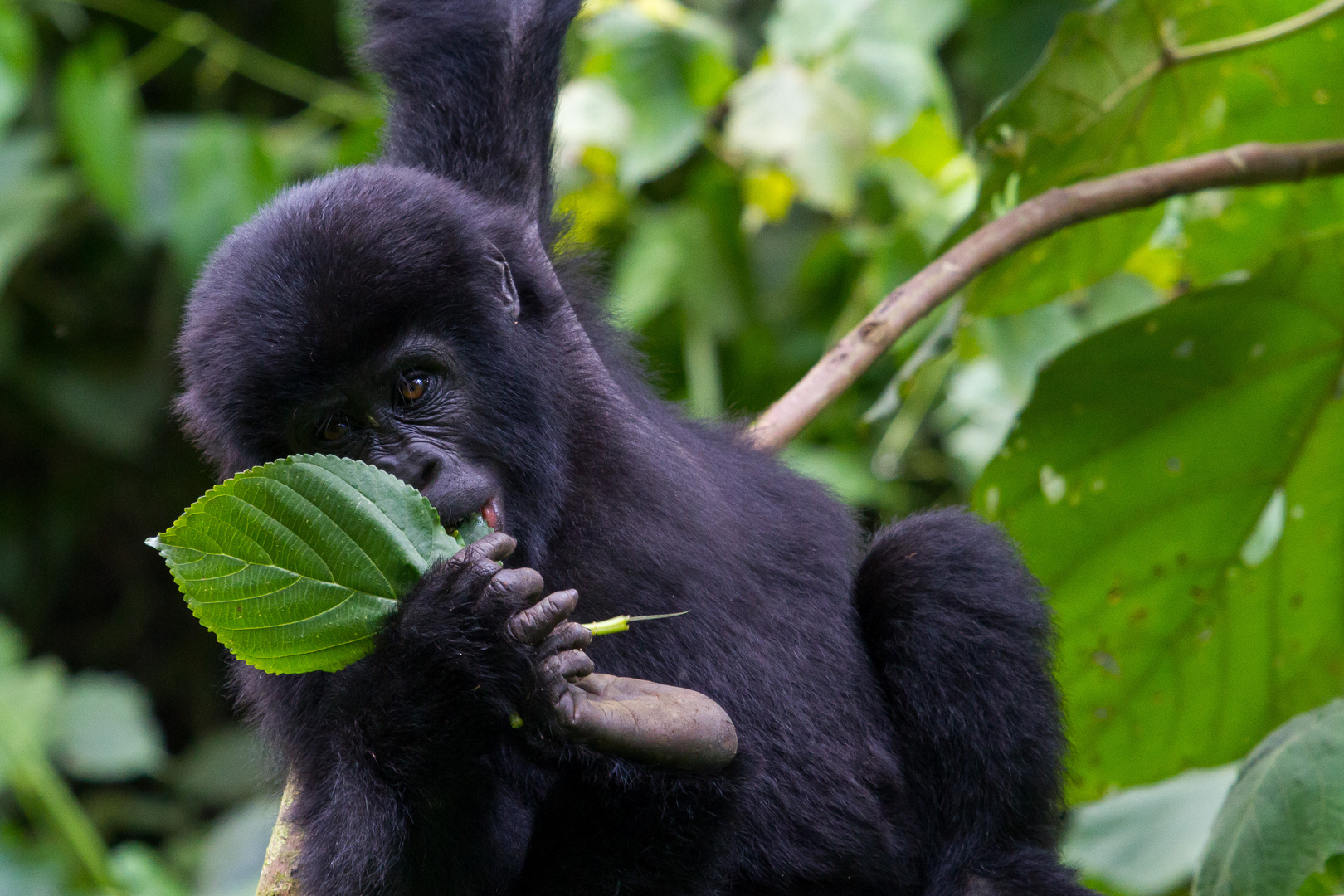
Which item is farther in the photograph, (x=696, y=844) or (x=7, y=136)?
(x=7, y=136)

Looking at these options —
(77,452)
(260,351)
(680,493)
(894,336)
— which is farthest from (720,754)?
(77,452)

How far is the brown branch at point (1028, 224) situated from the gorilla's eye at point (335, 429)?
92 centimetres

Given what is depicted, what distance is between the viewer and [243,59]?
5.95m

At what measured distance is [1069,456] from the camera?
9.73ft

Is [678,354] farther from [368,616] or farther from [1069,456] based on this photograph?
[368,616]

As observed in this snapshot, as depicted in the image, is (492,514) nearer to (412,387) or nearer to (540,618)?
(412,387)

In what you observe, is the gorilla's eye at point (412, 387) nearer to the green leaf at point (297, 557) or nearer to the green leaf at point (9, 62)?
the green leaf at point (297, 557)

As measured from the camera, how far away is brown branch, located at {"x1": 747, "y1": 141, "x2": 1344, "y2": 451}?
2.68m

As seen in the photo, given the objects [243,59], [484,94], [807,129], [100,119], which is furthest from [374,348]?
[243,59]

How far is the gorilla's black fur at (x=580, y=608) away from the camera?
6.31 ft

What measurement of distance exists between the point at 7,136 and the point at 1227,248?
5321 mm

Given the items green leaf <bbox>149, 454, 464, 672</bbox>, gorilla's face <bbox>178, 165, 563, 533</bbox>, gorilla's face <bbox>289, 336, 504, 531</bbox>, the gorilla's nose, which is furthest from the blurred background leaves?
green leaf <bbox>149, 454, 464, 672</bbox>

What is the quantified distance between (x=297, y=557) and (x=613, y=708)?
0.47 metres

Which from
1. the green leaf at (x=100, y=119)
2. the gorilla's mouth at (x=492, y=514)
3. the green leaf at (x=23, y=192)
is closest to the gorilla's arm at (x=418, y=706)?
the gorilla's mouth at (x=492, y=514)
